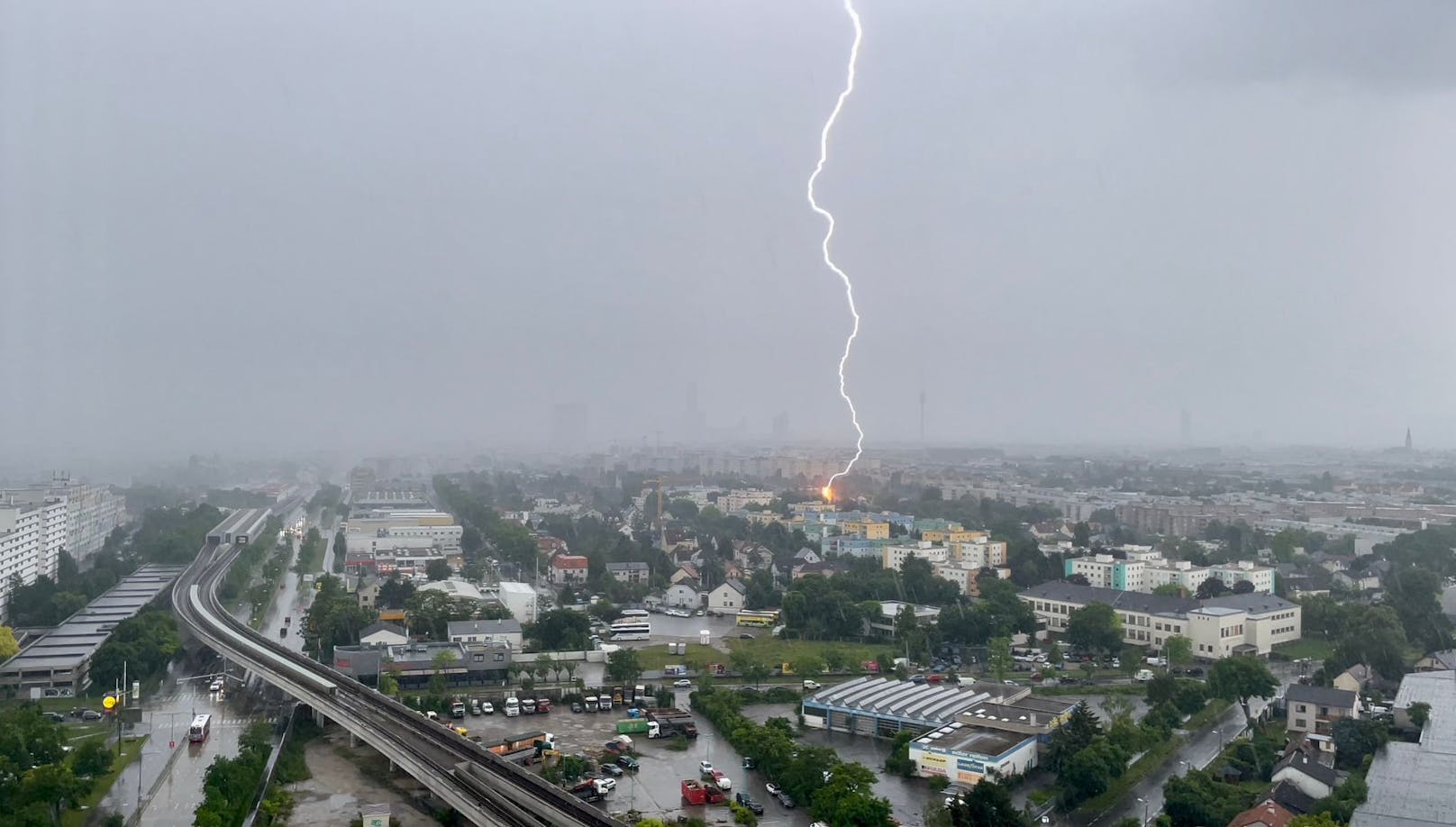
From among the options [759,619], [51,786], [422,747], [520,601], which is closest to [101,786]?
[51,786]

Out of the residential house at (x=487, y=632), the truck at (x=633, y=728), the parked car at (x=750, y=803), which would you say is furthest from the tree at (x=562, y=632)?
the parked car at (x=750, y=803)

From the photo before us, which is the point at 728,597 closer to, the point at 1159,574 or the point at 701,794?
the point at 1159,574

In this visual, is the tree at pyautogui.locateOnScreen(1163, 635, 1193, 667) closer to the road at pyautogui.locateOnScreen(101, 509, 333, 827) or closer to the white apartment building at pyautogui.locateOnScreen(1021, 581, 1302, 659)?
the white apartment building at pyautogui.locateOnScreen(1021, 581, 1302, 659)

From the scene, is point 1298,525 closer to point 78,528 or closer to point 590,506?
point 590,506

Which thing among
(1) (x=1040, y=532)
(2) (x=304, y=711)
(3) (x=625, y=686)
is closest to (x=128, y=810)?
(2) (x=304, y=711)

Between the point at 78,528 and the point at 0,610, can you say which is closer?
the point at 0,610

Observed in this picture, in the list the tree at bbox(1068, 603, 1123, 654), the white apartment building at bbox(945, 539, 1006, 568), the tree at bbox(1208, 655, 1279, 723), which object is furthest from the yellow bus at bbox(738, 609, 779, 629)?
the tree at bbox(1208, 655, 1279, 723)
